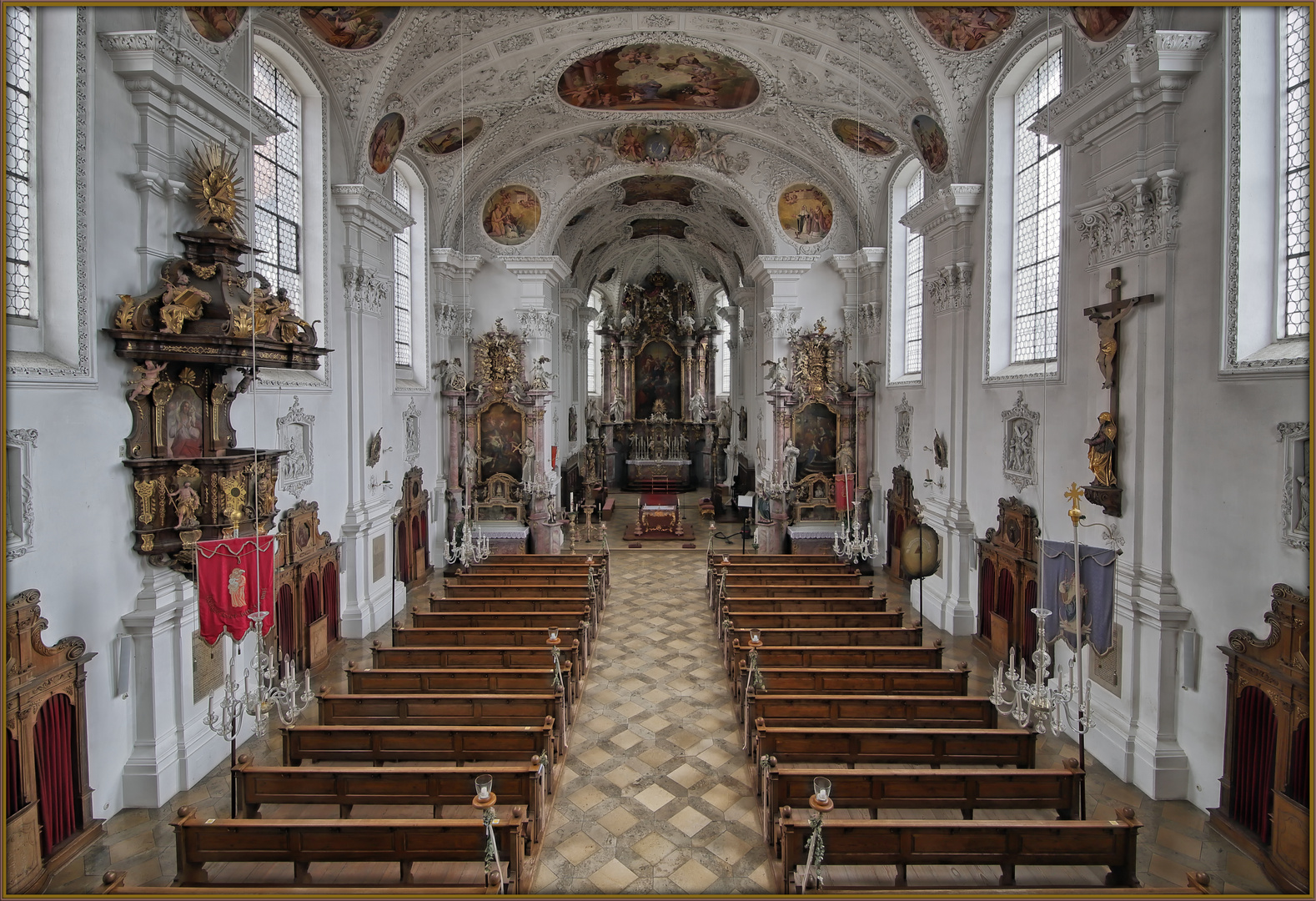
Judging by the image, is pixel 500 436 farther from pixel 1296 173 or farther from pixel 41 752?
pixel 1296 173

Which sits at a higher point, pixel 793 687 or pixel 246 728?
pixel 793 687

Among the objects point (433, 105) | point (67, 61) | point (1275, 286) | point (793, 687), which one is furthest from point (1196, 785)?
point (433, 105)

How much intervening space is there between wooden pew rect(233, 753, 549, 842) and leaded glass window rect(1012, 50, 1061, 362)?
29.9ft

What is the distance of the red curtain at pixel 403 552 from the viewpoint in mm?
15938

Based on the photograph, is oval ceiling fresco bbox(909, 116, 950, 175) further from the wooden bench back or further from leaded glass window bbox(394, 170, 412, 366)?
leaded glass window bbox(394, 170, 412, 366)

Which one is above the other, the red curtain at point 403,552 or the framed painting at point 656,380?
the framed painting at point 656,380

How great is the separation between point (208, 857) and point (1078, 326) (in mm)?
11277

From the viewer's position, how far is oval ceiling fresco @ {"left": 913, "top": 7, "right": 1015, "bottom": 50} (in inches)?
436

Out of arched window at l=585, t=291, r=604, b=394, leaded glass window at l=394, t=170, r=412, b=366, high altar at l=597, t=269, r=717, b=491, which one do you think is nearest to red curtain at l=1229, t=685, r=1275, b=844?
leaded glass window at l=394, t=170, r=412, b=366

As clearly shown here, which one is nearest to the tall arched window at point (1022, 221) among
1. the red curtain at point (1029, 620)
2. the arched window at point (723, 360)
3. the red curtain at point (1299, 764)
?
the red curtain at point (1029, 620)

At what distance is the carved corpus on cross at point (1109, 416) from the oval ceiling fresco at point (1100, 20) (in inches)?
A: 108

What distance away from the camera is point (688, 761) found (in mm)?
8797

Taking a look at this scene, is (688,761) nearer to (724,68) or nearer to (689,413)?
(724,68)

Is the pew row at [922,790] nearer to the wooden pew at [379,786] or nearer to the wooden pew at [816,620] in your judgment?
the wooden pew at [379,786]
